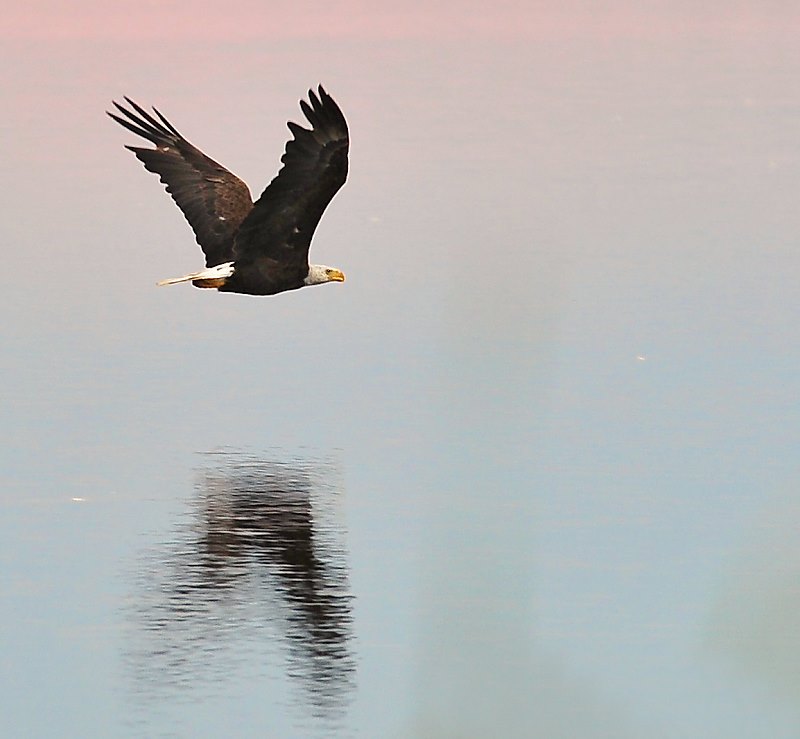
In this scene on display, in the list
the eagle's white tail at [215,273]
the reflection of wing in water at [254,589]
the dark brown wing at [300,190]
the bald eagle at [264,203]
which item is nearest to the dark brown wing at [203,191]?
the bald eagle at [264,203]

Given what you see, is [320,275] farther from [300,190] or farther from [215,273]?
[300,190]

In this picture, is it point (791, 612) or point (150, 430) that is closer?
point (791, 612)

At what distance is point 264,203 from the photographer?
8.87 meters

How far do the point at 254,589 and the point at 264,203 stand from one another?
253 centimetres

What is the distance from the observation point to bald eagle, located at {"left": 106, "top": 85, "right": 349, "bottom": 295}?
8.51 m

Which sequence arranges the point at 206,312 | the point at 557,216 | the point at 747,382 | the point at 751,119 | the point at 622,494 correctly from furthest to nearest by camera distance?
the point at 751,119 → the point at 557,216 → the point at 206,312 → the point at 747,382 → the point at 622,494

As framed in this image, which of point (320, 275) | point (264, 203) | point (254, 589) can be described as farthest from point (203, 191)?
point (254, 589)

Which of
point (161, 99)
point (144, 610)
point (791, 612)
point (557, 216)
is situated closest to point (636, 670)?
point (144, 610)

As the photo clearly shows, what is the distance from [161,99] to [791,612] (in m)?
13.4

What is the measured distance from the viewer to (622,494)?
25.7ft

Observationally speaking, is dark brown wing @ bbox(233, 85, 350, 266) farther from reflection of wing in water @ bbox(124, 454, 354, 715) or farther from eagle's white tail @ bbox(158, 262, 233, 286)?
reflection of wing in water @ bbox(124, 454, 354, 715)

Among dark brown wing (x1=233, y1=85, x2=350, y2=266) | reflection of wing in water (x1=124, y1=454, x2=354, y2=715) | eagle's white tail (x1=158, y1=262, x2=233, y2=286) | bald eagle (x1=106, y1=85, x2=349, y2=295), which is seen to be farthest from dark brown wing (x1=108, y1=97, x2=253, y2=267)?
reflection of wing in water (x1=124, y1=454, x2=354, y2=715)

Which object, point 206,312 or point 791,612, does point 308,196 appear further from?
point 791,612

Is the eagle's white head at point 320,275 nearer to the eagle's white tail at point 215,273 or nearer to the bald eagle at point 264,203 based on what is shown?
the bald eagle at point 264,203
